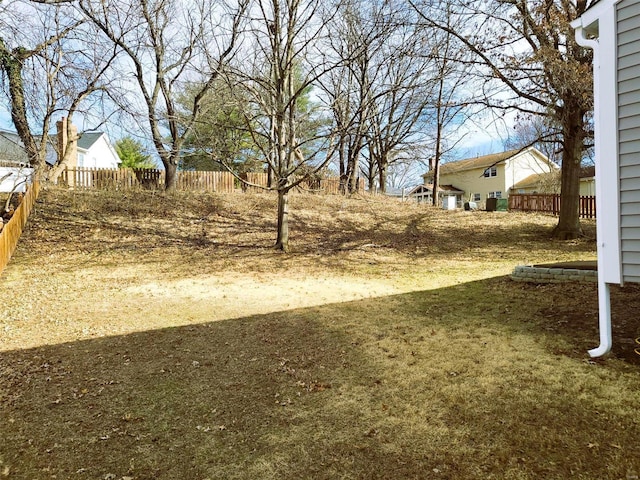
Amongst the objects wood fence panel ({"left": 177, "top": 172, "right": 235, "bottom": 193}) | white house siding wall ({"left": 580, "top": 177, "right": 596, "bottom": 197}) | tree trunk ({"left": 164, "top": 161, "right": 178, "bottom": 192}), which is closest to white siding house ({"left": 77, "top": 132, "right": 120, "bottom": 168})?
wood fence panel ({"left": 177, "top": 172, "right": 235, "bottom": 193})

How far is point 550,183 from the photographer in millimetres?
25047

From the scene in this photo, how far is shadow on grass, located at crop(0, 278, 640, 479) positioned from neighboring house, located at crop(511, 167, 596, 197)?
22498mm

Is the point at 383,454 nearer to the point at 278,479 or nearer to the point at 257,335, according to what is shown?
the point at 278,479

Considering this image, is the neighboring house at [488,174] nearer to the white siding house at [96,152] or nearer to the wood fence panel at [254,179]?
the wood fence panel at [254,179]

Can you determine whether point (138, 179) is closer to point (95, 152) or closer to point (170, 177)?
point (170, 177)

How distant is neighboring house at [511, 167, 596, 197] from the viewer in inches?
971

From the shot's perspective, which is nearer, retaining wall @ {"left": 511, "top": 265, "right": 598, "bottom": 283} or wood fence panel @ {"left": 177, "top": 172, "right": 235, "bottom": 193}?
retaining wall @ {"left": 511, "top": 265, "right": 598, "bottom": 283}

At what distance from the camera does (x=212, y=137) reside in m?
→ 9.81

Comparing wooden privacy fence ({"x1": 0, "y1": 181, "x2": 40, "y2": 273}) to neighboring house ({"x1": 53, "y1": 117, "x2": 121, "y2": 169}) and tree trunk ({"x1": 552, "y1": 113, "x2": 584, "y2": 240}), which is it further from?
neighboring house ({"x1": 53, "y1": 117, "x2": 121, "y2": 169})

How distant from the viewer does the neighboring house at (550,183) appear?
971 inches

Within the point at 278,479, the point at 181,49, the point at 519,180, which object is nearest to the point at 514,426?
the point at 278,479

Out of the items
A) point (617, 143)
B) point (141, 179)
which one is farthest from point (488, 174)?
point (617, 143)

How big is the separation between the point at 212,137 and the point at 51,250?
199 inches

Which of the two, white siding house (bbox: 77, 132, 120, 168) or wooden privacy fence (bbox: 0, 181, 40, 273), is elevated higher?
white siding house (bbox: 77, 132, 120, 168)
